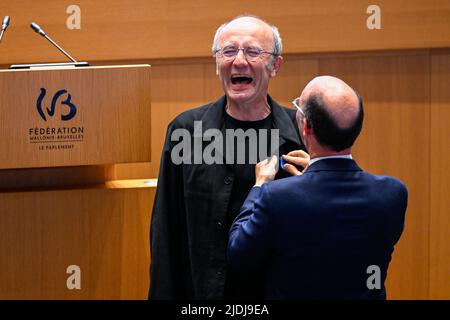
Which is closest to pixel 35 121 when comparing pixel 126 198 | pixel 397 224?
pixel 126 198

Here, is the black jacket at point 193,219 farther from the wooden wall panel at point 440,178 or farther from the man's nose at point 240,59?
the wooden wall panel at point 440,178

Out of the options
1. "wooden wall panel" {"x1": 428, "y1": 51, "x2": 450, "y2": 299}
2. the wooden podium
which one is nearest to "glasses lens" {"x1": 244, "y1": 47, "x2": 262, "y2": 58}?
the wooden podium

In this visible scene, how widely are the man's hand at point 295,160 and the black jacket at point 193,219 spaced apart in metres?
0.08

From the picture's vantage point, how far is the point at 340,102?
1.62 metres

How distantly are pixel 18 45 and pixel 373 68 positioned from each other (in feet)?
5.15

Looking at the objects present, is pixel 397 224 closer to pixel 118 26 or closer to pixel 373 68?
pixel 373 68

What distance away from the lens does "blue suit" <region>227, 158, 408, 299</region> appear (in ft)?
5.26

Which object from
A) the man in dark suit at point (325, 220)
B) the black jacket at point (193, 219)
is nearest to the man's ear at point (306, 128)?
the man in dark suit at point (325, 220)

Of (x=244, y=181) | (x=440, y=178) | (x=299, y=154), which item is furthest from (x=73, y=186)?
(x=440, y=178)

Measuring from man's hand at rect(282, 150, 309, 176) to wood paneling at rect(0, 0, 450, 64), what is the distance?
1.36 meters

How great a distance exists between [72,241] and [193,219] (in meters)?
0.63

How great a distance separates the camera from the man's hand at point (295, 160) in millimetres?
1902

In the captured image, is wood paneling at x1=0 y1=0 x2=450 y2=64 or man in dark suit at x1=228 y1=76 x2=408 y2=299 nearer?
man in dark suit at x1=228 y1=76 x2=408 y2=299

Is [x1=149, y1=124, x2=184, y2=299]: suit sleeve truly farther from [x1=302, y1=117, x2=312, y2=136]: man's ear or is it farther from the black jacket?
[x1=302, y1=117, x2=312, y2=136]: man's ear
